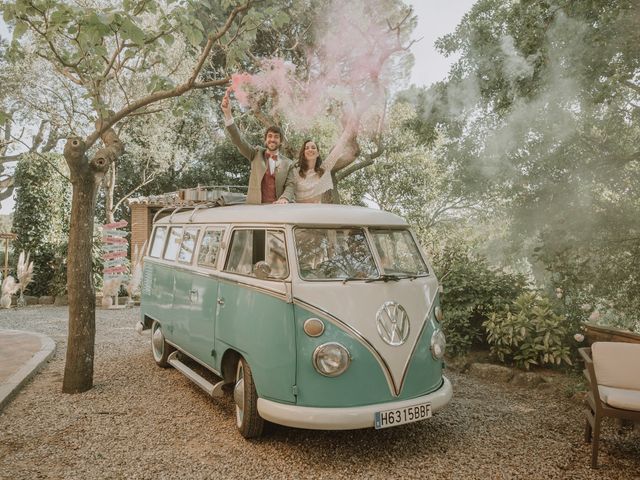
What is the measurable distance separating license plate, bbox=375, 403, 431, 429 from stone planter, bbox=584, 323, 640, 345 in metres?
3.02

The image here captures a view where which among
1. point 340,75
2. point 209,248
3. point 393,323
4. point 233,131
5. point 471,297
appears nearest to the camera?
point 393,323

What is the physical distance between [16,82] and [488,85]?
1589cm

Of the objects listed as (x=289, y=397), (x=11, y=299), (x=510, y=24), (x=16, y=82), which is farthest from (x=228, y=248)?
(x=16, y=82)

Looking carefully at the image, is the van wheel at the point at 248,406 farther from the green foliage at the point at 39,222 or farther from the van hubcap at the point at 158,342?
the green foliage at the point at 39,222

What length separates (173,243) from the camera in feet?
21.4

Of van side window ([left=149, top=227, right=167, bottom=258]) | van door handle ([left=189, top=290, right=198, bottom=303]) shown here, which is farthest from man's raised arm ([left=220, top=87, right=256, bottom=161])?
van side window ([left=149, top=227, right=167, bottom=258])

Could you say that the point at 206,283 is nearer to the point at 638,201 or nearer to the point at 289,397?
the point at 289,397

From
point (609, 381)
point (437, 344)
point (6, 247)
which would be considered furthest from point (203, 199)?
point (6, 247)

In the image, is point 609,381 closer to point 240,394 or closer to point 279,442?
point 279,442

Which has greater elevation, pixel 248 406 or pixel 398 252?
pixel 398 252

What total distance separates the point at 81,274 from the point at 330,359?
3.49 m

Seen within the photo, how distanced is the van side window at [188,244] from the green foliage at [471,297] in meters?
3.74

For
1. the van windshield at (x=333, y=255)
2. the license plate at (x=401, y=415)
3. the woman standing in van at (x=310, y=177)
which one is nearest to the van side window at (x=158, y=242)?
the woman standing in van at (x=310, y=177)

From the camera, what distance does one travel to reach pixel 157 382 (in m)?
6.33
